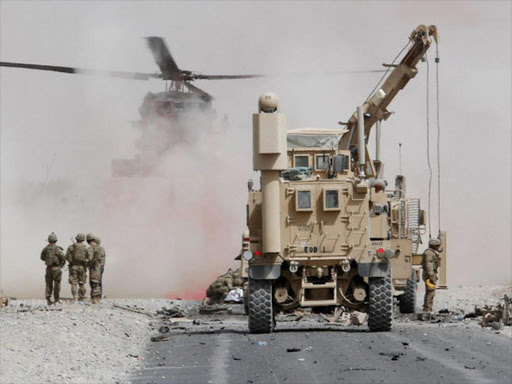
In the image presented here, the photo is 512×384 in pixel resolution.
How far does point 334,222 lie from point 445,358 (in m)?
6.41

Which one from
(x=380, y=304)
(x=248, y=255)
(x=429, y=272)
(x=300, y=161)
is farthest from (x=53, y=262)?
(x=380, y=304)

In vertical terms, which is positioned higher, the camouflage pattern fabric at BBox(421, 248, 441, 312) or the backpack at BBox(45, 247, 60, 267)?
the backpack at BBox(45, 247, 60, 267)

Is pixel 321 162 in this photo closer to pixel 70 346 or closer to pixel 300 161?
pixel 300 161

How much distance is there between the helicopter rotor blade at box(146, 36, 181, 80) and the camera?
3775 centimetres

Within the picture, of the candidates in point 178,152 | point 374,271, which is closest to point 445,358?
point 374,271

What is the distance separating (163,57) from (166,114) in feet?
16.6

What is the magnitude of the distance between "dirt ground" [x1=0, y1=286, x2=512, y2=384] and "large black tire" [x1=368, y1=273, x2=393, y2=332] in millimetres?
998

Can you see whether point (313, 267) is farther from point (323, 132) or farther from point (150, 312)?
point (150, 312)

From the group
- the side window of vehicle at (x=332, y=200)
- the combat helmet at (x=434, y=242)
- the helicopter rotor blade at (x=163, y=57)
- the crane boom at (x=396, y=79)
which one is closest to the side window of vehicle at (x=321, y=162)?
the side window of vehicle at (x=332, y=200)

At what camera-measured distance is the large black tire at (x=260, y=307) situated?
23.5 meters

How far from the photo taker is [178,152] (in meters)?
46.4

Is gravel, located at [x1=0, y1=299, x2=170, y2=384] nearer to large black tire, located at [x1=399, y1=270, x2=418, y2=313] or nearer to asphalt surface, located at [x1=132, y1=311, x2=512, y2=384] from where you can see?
asphalt surface, located at [x1=132, y1=311, x2=512, y2=384]

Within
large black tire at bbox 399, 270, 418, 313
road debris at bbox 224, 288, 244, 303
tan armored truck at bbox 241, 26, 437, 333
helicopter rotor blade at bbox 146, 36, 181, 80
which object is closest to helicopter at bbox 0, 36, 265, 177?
helicopter rotor blade at bbox 146, 36, 181, 80

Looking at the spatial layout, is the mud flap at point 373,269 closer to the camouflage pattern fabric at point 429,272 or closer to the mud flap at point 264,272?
the mud flap at point 264,272
